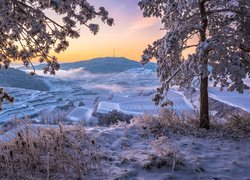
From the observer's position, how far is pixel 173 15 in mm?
11273

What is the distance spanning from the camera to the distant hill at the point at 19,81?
523ft

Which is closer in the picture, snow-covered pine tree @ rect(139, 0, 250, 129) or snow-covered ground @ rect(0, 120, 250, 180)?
snow-covered ground @ rect(0, 120, 250, 180)

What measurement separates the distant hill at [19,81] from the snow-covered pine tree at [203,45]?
15012 centimetres

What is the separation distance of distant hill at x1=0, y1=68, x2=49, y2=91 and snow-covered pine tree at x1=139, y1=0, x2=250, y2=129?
150 meters

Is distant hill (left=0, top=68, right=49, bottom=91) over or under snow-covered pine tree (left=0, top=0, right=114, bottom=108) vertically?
under

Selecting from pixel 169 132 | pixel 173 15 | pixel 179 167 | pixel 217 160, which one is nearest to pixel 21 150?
pixel 179 167

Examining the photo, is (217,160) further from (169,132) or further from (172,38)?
(172,38)

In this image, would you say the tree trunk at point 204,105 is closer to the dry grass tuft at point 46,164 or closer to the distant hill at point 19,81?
the dry grass tuft at point 46,164

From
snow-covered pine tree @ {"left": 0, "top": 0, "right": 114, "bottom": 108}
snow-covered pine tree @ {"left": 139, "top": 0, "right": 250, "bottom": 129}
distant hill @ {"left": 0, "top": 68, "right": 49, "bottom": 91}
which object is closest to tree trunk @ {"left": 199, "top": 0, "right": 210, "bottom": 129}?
snow-covered pine tree @ {"left": 139, "top": 0, "right": 250, "bottom": 129}

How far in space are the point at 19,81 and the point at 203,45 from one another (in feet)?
538

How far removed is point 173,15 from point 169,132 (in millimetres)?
3663

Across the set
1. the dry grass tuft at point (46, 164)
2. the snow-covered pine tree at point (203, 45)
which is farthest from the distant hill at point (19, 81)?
the dry grass tuft at point (46, 164)

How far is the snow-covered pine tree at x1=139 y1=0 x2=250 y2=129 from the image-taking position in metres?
9.22

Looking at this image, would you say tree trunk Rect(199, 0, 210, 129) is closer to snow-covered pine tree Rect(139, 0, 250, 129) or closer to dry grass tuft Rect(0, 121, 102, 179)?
snow-covered pine tree Rect(139, 0, 250, 129)
